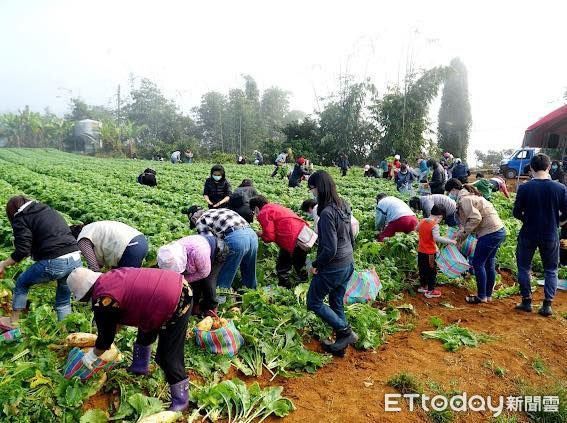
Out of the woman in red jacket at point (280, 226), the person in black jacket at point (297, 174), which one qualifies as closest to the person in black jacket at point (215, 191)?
the woman in red jacket at point (280, 226)

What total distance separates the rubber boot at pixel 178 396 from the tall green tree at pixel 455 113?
134ft

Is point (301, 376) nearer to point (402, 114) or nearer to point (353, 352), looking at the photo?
point (353, 352)

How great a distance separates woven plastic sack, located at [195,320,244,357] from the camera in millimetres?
4043

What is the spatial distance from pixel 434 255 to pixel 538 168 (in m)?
1.81

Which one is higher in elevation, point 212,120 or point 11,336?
point 212,120

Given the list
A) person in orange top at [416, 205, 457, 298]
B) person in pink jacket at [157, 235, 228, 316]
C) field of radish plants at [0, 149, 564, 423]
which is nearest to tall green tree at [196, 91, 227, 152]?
field of radish plants at [0, 149, 564, 423]

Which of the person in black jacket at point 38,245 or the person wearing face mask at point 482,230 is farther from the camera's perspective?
the person wearing face mask at point 482,230

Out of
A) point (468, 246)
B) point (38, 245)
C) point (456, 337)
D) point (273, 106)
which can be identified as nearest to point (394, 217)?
point (468, 246)

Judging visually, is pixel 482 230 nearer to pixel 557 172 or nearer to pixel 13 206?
pixel 13 206

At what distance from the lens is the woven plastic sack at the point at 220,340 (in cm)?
404

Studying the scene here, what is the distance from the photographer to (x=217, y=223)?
16.9 feet

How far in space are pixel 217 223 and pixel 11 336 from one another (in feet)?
7.75

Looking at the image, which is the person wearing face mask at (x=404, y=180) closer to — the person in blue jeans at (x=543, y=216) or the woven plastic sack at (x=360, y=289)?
the person in blue jeans at (x=543, y=216)

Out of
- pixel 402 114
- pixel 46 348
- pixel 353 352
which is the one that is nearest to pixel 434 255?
pixel 353 352
